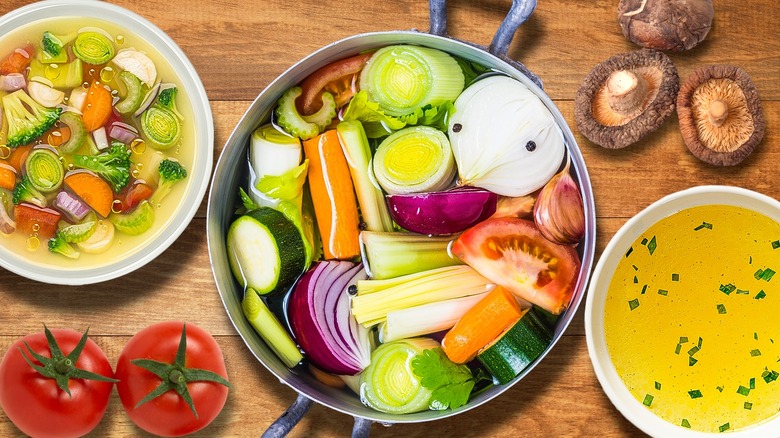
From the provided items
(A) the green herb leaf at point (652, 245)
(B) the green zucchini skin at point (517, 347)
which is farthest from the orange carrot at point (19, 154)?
(A) the green herb leaf at point (652, 245)

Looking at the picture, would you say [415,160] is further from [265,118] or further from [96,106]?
[96,106]

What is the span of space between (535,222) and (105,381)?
781 mm

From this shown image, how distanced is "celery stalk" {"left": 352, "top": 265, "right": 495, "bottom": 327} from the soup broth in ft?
1.20

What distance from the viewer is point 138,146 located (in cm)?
150

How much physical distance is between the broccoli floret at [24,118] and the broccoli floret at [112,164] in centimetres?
7

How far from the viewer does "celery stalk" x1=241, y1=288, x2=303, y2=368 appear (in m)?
1.46

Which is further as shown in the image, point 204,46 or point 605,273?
point 204,46

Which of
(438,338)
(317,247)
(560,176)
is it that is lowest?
(438,338)

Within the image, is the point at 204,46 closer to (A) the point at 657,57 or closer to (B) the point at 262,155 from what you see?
(B) the point at 262,155

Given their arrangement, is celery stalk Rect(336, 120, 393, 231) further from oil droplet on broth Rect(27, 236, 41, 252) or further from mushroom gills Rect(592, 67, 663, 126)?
oil droplet on broth Rect(27, 236, 41, 252)

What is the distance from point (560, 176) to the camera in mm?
1446

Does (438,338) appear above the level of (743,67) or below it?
below

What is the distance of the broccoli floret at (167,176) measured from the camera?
1.46 meters

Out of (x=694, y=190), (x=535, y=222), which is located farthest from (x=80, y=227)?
(x=694, y=190)
